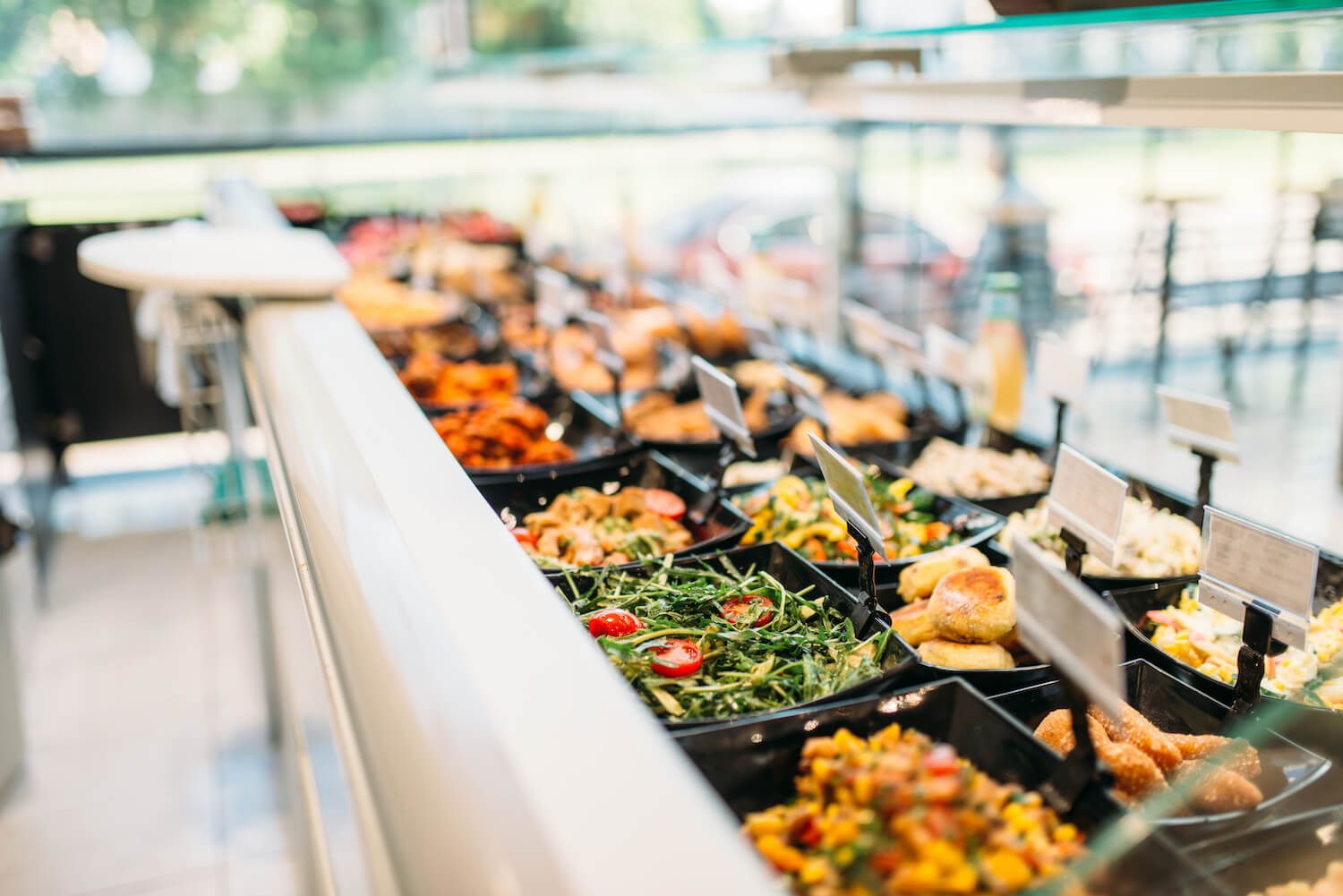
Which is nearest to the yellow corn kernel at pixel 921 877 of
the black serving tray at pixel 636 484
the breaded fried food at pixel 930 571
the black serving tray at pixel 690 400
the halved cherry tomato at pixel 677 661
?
the halved cherry tomato at pixel 677 661

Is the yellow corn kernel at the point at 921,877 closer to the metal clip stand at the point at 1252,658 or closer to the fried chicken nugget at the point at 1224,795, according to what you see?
the fried chicken nugget at the point at 1224,795

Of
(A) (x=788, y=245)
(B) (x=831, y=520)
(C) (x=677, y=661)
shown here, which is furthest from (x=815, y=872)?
(A) (x=788, y=245)

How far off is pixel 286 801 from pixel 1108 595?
217 cm

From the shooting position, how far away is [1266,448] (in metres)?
4.48

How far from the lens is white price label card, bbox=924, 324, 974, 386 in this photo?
2.31 metres

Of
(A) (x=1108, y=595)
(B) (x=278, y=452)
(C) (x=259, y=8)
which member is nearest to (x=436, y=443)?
(B) (x=278, y=452)

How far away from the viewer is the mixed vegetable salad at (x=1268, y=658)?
1.21 m

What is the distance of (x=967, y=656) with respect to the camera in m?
1.27

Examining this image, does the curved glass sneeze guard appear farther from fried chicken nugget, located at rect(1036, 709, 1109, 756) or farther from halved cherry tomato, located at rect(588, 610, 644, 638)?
halved cherry tomato, located at rect(588, 610, 644, 638)

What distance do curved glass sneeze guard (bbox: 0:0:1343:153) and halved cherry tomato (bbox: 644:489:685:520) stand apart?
2.63 feet

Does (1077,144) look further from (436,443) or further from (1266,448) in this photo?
(436,443)

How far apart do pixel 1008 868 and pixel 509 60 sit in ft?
14.5

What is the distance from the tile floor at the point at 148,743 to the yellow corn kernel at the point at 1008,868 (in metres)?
1.41

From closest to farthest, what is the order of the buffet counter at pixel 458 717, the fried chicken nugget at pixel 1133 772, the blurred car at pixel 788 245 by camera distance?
the buffet counter at pixel 458 717 < the fried chicken nugget at pixel 1133 772 < the blurred car at pixel 788 245
